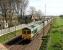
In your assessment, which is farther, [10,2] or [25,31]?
[10,2]

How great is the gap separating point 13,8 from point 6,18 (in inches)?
297

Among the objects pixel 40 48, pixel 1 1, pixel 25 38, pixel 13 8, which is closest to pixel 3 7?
pixel 1 1

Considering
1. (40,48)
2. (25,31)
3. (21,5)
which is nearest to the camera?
(40,48)

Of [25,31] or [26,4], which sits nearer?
[25,31]

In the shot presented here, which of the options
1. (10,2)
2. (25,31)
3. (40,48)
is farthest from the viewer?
(10,2)

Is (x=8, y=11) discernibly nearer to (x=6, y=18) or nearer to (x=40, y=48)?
(x=6, y=18)

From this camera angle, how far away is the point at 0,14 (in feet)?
207

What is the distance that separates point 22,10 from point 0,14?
54.0 feet

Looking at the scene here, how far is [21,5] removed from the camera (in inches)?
2982

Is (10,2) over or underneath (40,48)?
over

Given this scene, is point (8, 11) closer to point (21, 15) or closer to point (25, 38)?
point (21, 15)

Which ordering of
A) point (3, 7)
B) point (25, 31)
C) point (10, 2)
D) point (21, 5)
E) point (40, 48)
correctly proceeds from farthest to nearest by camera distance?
point (21, 5) → point (10, 2) → point (3, 7) → point (25, 31) → point (40, 48)

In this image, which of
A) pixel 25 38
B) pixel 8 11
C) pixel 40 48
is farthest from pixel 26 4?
pixel 40 48

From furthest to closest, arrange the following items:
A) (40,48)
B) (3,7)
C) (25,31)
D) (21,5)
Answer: (21,5) → (3,7) → (25,31) → (40,48)
